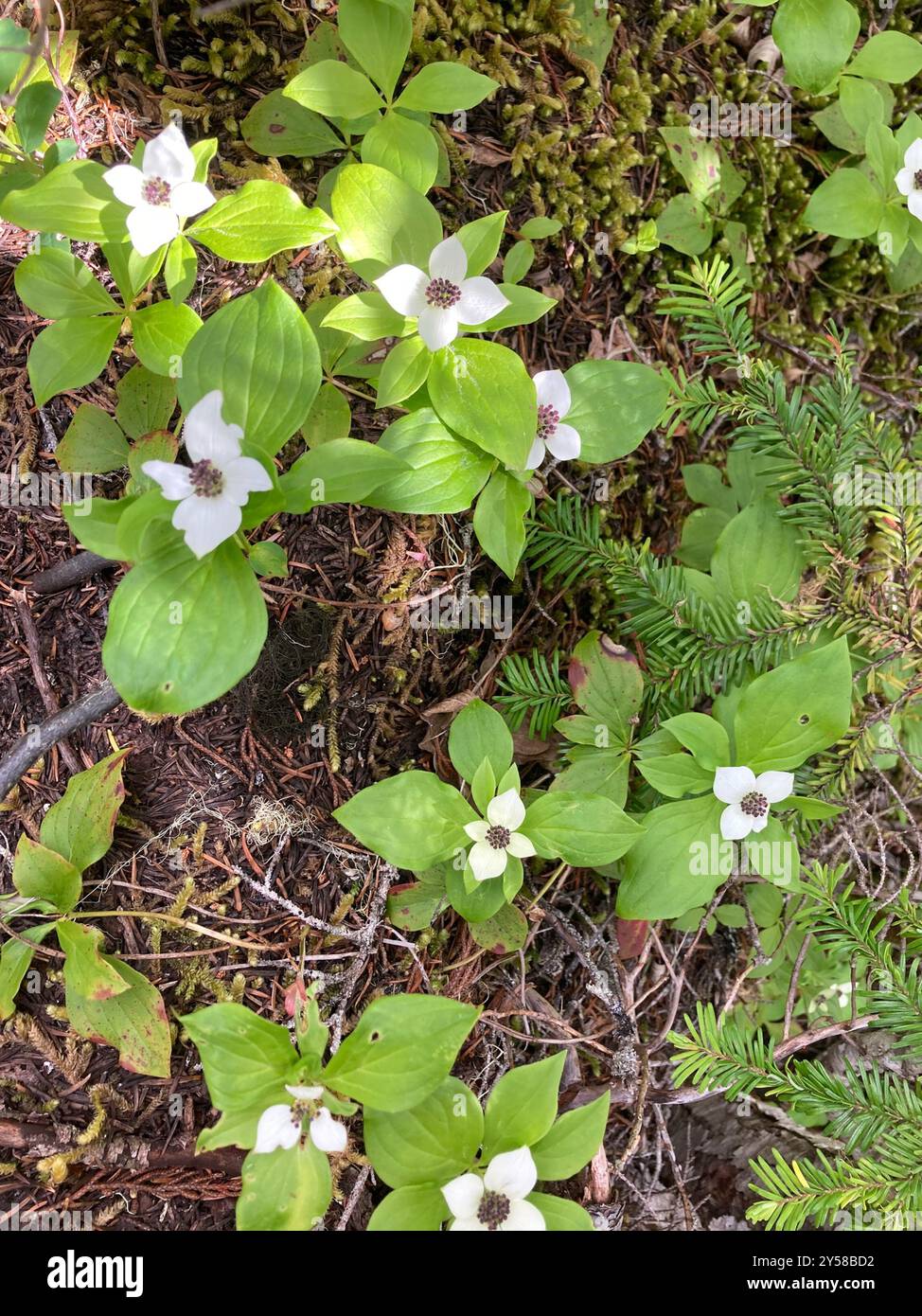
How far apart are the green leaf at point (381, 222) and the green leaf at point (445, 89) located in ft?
0.95

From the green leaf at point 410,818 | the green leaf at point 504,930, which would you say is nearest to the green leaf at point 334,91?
the green leaf at point 410,818

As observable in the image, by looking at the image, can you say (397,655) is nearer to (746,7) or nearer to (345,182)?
(345,182)

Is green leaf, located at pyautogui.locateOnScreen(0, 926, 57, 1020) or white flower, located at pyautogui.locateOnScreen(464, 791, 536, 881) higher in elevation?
white flower, located at pyautogui.locateOnScreen(464, 791, 536, 881)

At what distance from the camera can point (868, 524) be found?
8.69ft

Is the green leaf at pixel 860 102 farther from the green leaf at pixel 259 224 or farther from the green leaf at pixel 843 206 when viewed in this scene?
the green leaf at pixel 259 224

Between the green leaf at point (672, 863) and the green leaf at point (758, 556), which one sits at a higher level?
the green leaf at point (758, 556)

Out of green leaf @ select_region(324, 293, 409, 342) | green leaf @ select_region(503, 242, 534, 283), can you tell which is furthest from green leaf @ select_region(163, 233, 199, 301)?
green leaf @ select_region(503, 242, 534, 283)

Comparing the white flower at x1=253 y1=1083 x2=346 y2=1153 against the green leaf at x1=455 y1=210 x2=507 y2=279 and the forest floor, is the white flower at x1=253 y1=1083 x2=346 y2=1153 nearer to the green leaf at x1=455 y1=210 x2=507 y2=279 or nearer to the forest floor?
the forest floor

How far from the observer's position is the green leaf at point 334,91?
210 centimetres

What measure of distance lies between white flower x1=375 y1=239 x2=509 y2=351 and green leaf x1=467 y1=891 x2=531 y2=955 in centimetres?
146

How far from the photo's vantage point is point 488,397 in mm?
2098

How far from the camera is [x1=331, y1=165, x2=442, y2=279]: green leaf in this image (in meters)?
2.01
